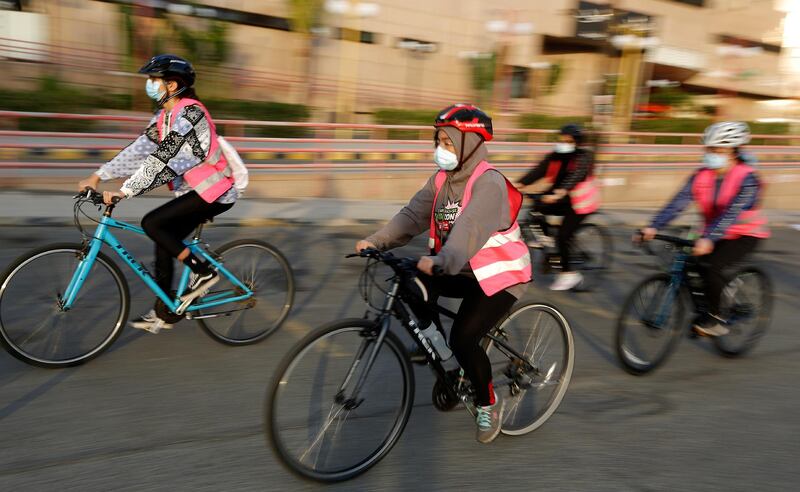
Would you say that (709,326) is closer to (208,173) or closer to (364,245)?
(364,245)

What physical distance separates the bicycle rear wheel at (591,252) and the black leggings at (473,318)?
4.23 metres

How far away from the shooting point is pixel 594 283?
786 cm

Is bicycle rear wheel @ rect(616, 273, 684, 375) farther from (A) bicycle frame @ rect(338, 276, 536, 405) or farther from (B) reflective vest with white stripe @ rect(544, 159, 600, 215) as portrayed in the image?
(B) reflective vest with white stripe @ rect(544, 159, 600, 215)

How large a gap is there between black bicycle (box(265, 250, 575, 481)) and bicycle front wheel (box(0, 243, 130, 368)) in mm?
1878

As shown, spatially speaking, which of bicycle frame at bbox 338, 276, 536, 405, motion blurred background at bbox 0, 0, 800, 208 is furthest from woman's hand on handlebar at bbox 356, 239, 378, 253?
motion blurred background at bbox 0, 0, 800, 208

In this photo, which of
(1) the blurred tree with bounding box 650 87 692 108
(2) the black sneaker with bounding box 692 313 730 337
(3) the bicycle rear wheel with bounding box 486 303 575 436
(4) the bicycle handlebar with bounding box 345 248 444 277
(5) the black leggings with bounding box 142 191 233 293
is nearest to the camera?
(4) the bicycle handlebar with bounding box 345 248 444 277

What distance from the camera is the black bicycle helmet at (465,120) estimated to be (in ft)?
11.1

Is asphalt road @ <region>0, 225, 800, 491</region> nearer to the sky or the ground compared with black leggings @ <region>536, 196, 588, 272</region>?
nearer to the ground

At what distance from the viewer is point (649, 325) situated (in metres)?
5.11

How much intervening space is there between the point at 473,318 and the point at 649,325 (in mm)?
2121

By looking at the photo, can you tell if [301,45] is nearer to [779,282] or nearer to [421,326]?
[779,282]

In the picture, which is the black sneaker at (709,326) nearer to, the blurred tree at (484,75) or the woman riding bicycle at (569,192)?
the woman riding bicycle at (569,192)

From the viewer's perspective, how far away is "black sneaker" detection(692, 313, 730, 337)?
17.7ft

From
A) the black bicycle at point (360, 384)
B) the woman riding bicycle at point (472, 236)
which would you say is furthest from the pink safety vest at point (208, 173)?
the black bicycle at point (360, 384)
